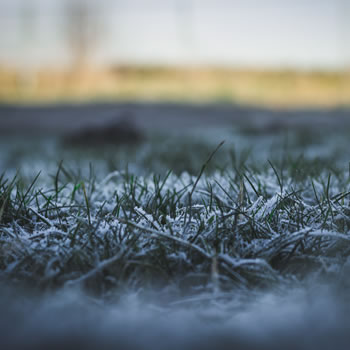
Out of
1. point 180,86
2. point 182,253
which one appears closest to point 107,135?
point 182,253

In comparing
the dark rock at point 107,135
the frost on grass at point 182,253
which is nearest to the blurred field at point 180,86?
the dark rock at point 107,135

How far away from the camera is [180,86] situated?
10656 mm

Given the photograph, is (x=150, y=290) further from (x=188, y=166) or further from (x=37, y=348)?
(x=188, y=166)

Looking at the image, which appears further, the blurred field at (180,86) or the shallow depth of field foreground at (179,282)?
the blurred field at (180,86)

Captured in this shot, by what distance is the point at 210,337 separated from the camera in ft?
1.58

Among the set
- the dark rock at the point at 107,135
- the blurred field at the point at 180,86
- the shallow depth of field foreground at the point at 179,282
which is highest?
the blurred field at the point at 180,86

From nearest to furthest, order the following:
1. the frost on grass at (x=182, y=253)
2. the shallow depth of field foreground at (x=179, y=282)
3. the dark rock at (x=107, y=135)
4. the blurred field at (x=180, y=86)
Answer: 1. the shallow depth of field foreground at (x=179, y=282)
2. the frost on grass at (x=182, y=253)
3. the dark rock at (x=107, y=135)
4. the blurred field at (x=180, y=86)

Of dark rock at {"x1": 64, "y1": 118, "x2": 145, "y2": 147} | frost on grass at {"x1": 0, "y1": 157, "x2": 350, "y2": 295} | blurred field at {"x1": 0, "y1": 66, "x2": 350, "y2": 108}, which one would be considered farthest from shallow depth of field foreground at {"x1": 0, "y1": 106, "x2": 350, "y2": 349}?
blurred field at {"x1": 0, "y1": 66, "x2": 350, "y2": 108}

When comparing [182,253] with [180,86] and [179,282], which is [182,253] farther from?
[180,86]

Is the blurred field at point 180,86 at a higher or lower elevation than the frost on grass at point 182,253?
higher

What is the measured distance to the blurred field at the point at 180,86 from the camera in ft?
30.3

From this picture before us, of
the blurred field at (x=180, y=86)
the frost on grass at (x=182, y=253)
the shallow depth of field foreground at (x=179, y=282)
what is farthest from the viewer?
the blurred field at (x=180, y=86)

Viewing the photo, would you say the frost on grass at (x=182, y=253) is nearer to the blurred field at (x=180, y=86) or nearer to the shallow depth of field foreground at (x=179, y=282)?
the shallow depth of field foreground at (x=179, y=282)

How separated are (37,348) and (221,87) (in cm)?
1001
